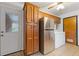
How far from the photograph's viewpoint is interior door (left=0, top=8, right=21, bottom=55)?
1933 millimetres

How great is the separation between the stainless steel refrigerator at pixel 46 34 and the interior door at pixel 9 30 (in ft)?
2.11

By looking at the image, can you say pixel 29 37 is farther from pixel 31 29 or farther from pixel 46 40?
pixel 46 40

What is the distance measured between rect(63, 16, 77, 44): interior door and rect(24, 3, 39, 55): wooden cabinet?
0.75 m

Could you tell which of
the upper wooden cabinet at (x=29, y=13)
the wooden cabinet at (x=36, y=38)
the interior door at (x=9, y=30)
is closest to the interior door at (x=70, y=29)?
the wooden cabinet at (x=36, y=38)

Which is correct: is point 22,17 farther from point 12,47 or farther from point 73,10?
point 73,10

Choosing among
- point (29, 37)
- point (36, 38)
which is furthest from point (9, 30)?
point (36, 38)

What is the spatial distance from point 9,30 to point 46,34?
0.93 m

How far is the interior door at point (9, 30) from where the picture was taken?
1.93 m

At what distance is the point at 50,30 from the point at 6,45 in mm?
1185

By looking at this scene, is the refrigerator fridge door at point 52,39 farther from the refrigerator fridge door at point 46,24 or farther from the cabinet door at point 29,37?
the cabinet door at point 29,37

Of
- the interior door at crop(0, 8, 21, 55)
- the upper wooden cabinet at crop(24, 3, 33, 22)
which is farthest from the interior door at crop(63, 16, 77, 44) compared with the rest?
the interior door at crop(0, 8, 21, 55)

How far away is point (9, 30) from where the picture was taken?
2008 mm

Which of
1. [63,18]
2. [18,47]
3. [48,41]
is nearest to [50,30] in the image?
[48,41]

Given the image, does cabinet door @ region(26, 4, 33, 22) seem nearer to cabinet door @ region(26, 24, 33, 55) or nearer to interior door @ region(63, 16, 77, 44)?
cabinet door @ region(26, 24, 33, 55)
